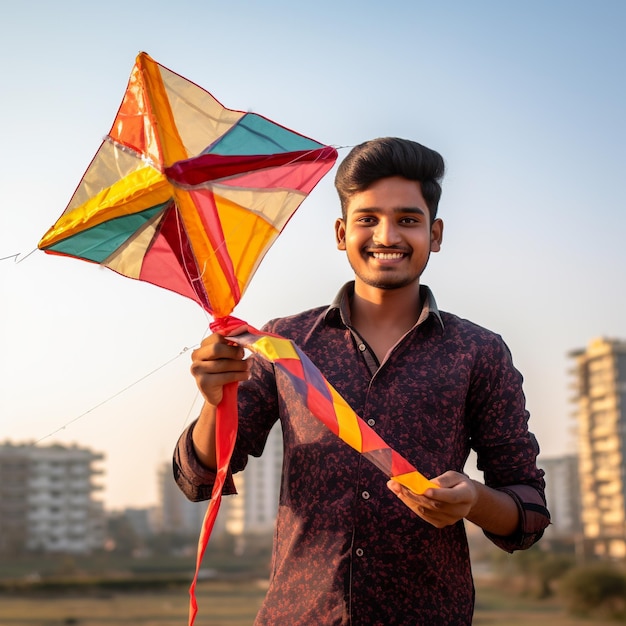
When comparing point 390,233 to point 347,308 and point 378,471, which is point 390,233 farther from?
point 378,471

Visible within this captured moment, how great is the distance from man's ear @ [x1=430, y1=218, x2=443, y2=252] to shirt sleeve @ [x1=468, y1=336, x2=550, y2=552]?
0.75ft

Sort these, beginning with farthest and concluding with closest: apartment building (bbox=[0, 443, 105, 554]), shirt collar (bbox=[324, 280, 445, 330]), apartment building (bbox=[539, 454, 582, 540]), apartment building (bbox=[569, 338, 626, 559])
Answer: apartment building (bbox=[539, 454, 582, 540]), apartment building (bbox=[0, 443, 105, 554]), apartment building (bbox=[569, 338, 626, 559]), shirt collar (bbox=[324, 280, 445, 330])

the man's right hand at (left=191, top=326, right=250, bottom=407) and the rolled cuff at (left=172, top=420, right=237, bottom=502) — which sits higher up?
the man's right hand at (left=191, top=326, right=250, bottom=407)

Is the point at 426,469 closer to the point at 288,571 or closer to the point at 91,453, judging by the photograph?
the point at 288,571

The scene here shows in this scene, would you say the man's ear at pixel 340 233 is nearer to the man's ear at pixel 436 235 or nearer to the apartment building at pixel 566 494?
the man's ear at pixel 436 235

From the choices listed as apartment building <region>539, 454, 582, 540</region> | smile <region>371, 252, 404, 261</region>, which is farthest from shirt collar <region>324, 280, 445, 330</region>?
apartment building <region>539, 454, 582, 540</region>

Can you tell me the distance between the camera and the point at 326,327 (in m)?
1.98

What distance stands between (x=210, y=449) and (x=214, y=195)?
0.48 m

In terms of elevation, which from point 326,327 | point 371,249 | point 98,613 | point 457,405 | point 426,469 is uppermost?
point 371,249

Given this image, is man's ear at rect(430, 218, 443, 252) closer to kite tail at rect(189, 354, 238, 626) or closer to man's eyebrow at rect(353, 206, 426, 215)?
man's eyebrow at rect(353, 206, 426, 215)

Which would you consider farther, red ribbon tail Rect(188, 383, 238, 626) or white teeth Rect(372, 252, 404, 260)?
white teeth Rect(372, 252, 404, 260)

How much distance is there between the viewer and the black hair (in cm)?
189

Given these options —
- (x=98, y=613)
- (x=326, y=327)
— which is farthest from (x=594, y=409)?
(x=326, y=327)

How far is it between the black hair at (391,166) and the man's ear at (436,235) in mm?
19
